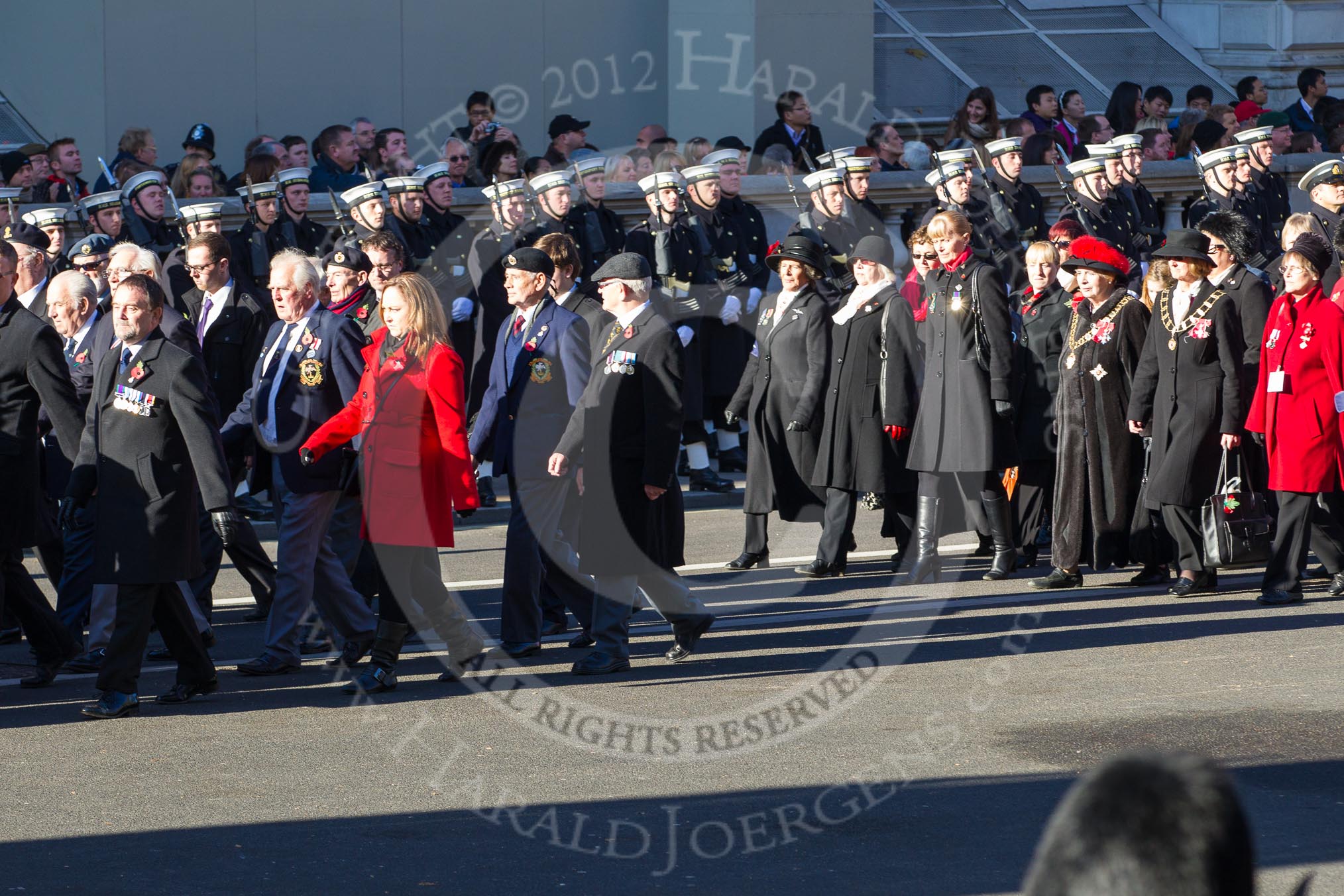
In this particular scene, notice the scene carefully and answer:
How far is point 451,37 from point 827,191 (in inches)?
300

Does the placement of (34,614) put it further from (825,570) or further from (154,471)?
(825,570)

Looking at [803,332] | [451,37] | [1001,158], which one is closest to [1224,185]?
[1001,158]

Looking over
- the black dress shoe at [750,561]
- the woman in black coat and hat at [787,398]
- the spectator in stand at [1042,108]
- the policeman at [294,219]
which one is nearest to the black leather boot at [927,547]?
the woman in black coat and hat at [787,398]

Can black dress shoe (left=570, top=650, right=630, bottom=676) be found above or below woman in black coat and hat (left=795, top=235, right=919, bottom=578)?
below

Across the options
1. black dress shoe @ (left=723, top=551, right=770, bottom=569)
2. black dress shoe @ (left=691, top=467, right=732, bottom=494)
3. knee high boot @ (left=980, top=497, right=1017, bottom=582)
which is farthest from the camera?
black dress shoe @ (left=691, top=467, right=732, bottom=494)

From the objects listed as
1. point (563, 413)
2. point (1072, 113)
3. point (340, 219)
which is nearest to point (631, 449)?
point (563, 413)

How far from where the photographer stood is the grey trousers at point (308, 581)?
7977 millimetres

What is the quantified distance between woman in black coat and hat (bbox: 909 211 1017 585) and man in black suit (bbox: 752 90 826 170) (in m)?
6.65

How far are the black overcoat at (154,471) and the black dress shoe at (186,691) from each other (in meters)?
0.47

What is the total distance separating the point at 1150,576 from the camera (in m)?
9.81

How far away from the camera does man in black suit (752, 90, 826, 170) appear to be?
16672 mm

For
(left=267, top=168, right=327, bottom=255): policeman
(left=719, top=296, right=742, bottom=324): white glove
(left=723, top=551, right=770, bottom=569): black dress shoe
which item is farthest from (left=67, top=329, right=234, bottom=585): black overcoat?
(left=719, top=296, right=742, bottom=324): white glove

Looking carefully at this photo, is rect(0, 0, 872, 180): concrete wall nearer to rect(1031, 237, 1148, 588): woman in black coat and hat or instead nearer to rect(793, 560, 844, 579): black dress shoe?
rect(793, 560, 844, 579): black dress shoe

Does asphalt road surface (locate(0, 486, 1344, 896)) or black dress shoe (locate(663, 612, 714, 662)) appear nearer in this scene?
asphalt road surface (locate(0, 486, 1344, 896))
